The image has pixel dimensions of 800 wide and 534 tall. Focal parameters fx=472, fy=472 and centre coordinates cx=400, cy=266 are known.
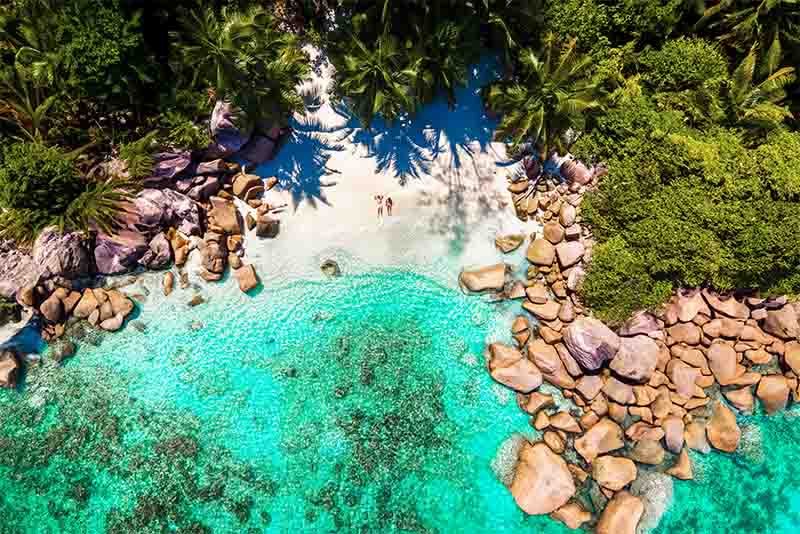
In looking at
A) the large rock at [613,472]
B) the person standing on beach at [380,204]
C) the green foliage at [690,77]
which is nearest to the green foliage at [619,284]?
the large rock at [613,472]

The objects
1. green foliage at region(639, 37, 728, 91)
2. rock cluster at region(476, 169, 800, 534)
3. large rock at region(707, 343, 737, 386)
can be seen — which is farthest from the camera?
large rock at region(707, 343, 737, 386)

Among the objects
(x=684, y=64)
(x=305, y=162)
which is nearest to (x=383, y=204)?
(x=305, y=162)

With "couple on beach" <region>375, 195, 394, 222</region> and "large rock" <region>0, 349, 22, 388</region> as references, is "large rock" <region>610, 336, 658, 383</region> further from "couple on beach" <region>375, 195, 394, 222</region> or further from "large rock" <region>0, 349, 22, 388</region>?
"large rock" <region>0, 349, 22, 388</region>

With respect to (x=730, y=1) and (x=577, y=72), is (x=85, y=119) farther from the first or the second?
(x=730, y=1)

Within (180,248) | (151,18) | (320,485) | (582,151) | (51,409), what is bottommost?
(320,485)

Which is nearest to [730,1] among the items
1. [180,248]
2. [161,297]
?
[180,248]

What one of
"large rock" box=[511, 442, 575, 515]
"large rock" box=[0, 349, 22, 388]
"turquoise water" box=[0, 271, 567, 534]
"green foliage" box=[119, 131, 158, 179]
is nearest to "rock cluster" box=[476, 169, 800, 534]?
"large rock" box=[511, 442, 575, 515]
